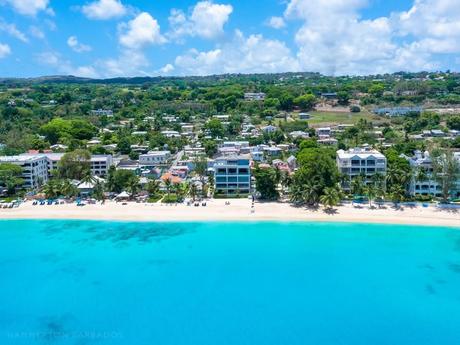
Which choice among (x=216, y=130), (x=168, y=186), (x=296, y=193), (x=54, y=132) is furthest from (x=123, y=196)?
(x=216, y=130)

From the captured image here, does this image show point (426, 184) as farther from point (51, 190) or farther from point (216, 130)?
point (216, 130)

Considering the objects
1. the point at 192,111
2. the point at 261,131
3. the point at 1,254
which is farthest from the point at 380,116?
the point at 1,254

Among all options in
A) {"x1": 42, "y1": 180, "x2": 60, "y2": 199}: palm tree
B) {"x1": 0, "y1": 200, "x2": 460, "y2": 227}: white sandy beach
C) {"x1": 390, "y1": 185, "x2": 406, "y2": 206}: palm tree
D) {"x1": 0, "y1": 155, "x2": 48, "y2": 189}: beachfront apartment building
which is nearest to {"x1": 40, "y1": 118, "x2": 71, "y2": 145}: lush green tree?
{"x1": 0, "y1": 155, "x2": 48, "y2": 189}: beachfront apartment building

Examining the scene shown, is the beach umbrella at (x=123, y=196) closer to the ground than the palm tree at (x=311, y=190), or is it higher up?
closer to the ground

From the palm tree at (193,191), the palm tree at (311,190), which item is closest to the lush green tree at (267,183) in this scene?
the palm tree at (311,190)

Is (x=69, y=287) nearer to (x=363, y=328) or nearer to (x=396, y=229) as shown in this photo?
(x=363, y=328)

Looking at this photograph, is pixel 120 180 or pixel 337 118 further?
pixel 337 118

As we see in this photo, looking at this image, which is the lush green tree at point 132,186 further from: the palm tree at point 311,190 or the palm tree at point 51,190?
the palm tree at point 311,190
